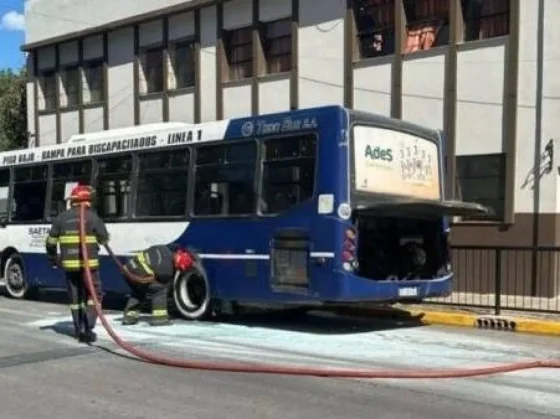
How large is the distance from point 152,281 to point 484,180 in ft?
24.9

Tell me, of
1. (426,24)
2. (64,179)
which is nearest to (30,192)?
(64,179)

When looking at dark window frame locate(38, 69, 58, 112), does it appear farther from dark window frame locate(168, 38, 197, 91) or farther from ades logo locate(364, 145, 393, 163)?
ades logo locate(364, 145, 393, 163)

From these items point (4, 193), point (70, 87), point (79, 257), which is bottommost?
point (79, 257)

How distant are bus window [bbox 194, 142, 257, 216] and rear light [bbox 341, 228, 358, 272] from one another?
5.11 ft

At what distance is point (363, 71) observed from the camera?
59.9 feet

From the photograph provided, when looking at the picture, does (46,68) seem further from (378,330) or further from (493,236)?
(378,330)

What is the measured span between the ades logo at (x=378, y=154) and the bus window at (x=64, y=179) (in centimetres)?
542

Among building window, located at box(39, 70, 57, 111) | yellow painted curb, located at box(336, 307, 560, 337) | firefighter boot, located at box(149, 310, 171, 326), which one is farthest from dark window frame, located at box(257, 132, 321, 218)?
building window, located at box(39, 70, 57, 111)

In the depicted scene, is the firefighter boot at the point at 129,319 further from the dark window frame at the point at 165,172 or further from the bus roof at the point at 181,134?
the bus roof at the point at 181,134

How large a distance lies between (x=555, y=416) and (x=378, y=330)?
4.96m

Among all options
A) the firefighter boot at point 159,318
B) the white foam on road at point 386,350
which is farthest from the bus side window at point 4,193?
the firefighter boot at point 159,318

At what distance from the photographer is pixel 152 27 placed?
76.7 ft

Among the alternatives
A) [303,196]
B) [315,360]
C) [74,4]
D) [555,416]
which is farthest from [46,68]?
[555,416]

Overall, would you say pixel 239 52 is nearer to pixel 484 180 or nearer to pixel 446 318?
pixel 484 180
